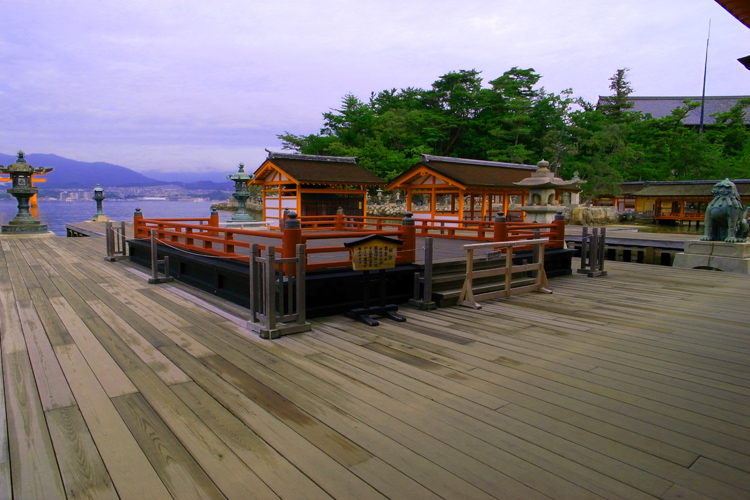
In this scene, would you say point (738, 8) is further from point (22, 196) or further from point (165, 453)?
point (22, 196)

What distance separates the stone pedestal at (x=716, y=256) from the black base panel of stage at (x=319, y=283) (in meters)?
5.73

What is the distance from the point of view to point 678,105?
49.6m

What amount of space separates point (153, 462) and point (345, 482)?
1.14m

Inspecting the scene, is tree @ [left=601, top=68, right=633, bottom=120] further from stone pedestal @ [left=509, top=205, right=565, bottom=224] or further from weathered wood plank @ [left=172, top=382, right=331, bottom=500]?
weathered wood plank @ [left=172, top=382, right=331, bottom=500]

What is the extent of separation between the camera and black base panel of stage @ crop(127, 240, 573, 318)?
6223 millimetres

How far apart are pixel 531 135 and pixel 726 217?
25.4 m

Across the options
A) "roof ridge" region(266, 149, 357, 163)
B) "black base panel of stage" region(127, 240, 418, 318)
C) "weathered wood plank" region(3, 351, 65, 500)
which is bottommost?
"weathered wood plank" region(3, 351, 65, 500)

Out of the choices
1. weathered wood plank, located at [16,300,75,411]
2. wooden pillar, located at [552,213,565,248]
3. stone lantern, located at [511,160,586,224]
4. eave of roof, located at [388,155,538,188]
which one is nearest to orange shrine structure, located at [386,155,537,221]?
eave of roof, located at [388,155,538,188]

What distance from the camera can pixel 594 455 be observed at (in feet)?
9.24

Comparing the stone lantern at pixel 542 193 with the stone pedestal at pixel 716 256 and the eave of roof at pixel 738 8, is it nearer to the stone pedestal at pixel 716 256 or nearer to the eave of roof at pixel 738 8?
the stone pedestal at pixel 716 256

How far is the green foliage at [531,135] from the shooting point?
3184 cm

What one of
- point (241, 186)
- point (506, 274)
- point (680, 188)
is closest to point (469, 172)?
point (241, 186)

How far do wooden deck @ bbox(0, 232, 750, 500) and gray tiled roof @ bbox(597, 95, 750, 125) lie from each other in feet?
151

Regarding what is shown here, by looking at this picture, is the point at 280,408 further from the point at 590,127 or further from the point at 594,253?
the point at 590,127
